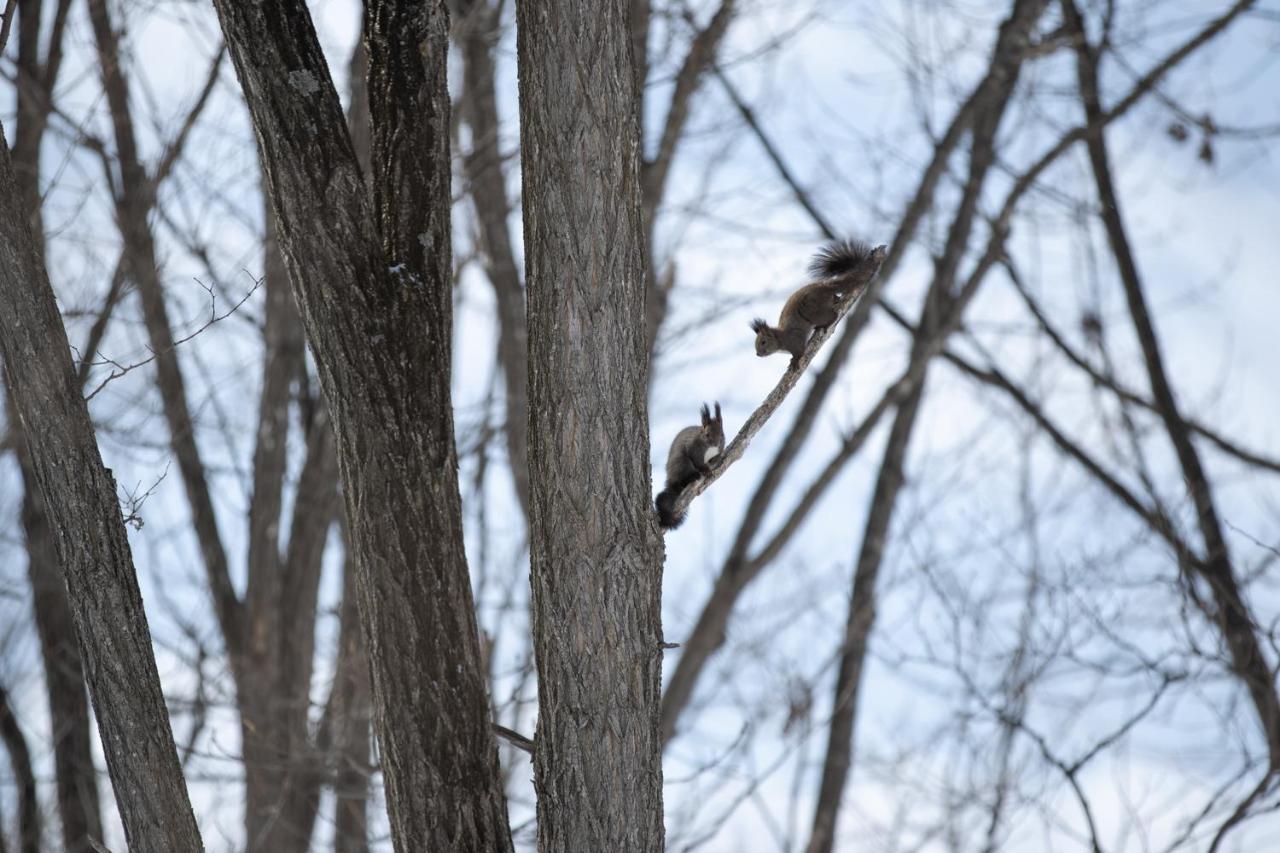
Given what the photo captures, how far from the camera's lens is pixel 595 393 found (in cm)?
275

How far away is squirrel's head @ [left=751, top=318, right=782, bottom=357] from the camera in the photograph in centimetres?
305

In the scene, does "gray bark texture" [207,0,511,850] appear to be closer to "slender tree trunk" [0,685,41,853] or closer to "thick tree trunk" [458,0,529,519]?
"thick tree trunk" [458,0,529,519]

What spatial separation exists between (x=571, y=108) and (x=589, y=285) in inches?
15.8

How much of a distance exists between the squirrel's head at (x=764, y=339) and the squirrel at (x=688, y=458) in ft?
0.62

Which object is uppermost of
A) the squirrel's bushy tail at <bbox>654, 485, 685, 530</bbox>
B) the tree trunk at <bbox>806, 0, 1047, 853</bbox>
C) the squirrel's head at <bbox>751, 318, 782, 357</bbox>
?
the tree trunk at <bbox>806, 0, 1047, 853</bbox>

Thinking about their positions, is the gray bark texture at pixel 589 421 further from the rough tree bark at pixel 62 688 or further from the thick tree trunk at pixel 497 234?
the rough tree bark at pixel 62 688

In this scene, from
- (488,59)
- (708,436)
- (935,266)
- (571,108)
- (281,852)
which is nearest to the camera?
(571,108)

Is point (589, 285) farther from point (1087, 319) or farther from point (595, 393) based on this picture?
point (1087, 319)

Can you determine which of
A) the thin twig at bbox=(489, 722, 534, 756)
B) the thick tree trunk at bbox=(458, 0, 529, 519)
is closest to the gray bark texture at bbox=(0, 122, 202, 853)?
the thin twig at bbox=(489, 722, 534, 756)

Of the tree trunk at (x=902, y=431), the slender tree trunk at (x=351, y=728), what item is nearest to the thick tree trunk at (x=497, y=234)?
the slender tree trunk at (x=351, y=728)

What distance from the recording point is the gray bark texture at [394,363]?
2.78 metres

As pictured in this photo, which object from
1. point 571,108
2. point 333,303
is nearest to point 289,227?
point 333,303

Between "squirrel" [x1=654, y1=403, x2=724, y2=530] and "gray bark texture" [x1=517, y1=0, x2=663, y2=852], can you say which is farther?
"squirrel" [x1=654, y1=403, x2=724, y2=530]

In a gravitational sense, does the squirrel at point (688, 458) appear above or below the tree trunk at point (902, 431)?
below
